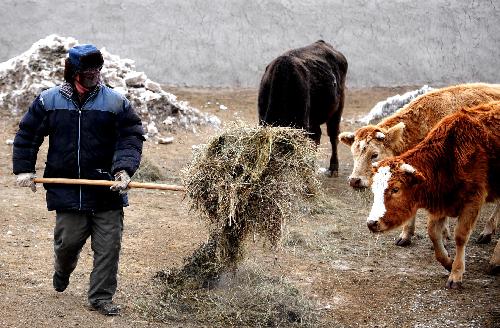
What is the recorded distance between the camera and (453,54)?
1658 cm

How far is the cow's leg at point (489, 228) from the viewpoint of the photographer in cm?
798

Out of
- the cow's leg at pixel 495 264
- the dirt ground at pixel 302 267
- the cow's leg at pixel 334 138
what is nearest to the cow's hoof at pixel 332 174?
the cow's leg at pixel 334 138

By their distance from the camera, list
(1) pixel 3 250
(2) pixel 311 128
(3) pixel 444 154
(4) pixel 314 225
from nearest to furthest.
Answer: (3) pixel 444 154, (1) pixel 3 250, (4) pixel 314 225, (2) pixel 311 128

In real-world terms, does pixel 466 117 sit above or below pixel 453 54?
above

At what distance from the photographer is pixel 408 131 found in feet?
25.7

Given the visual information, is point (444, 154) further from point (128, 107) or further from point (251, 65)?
point (251, 65)

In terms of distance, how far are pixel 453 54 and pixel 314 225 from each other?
9657mm

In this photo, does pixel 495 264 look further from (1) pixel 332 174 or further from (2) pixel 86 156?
(1) pixel 332 174

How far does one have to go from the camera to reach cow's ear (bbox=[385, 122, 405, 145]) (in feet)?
24.9

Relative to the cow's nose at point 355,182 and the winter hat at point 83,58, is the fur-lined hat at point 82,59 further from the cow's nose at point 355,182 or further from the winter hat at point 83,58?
the cow's nose at point 355,182

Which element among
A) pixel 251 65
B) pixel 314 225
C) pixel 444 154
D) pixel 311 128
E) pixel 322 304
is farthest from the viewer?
pixel 251 65

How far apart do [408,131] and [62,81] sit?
23.8ft

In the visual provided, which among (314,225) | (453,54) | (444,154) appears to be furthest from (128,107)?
(453,54)

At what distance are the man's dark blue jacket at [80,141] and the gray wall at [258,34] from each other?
1121 centimetres
